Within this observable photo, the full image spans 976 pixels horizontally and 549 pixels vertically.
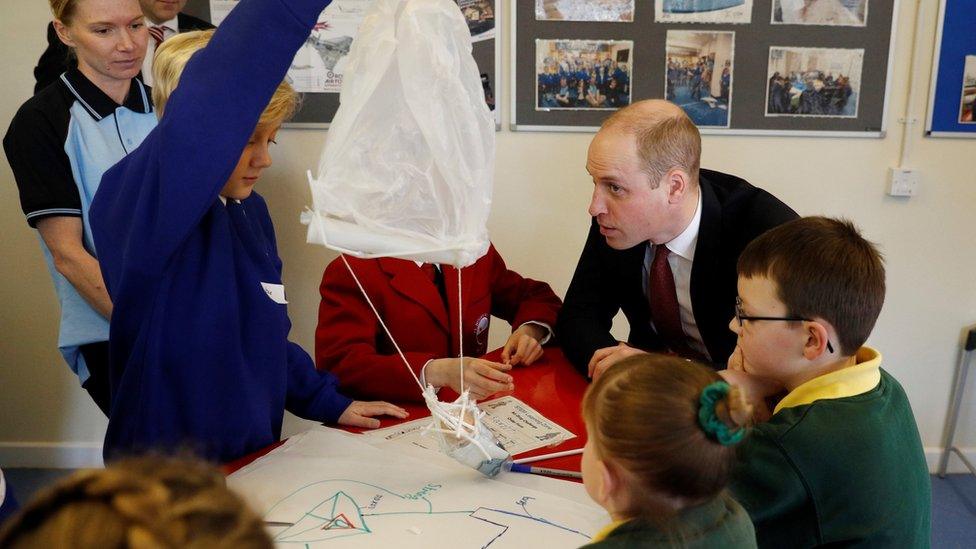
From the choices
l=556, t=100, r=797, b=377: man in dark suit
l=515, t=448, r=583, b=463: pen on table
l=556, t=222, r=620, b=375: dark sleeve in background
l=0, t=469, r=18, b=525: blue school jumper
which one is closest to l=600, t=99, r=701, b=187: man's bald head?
l=556, t=100, r=797, b=377: man in dark suit

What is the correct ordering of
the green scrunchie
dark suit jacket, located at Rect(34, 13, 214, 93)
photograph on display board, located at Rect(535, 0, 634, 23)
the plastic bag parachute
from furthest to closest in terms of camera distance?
photograph on display board, located at Rect(535, 0, 634, 23) → dark suit jacket, located at Rect(34, 13, 214, 93) → the plastic bag parachute → the green scrunchie

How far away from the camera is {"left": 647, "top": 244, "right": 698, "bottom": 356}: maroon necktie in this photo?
5.70ft

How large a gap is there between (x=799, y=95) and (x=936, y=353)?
3.53 ft

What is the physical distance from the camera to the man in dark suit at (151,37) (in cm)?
209

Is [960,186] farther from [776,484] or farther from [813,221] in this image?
[776,484]

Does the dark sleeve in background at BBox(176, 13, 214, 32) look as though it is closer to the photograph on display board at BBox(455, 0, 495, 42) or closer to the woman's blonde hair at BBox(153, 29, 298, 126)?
the photograph on display board at BBox(455, 0, 495, 42)

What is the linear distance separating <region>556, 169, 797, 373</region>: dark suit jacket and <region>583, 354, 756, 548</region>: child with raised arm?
75 centimetres

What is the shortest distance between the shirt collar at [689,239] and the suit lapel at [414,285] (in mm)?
567

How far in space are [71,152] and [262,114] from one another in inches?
38.9

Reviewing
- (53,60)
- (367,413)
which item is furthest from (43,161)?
(367,413)

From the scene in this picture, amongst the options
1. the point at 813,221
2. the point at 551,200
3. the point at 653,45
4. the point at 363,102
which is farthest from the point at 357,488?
the point at 653,45

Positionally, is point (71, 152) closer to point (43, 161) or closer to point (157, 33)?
point (43, 161)

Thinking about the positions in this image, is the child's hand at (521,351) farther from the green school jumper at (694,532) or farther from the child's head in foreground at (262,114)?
the green school jumper at (694,532)

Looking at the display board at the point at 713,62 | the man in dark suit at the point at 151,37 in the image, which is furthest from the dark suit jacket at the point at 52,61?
the display board at the point at 713,62
